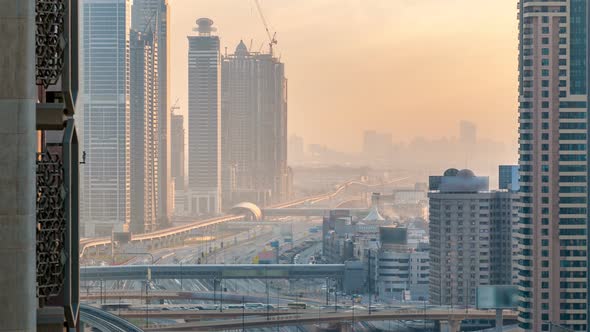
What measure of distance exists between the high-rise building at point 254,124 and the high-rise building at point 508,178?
23642 mm

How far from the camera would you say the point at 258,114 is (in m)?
47.0

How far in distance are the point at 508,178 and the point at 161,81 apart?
18916 mm

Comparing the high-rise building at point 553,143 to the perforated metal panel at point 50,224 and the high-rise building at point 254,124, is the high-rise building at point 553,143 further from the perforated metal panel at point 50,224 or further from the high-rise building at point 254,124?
the high-rise building at point 254,124

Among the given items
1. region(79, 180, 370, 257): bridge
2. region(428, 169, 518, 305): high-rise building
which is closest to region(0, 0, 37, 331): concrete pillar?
region(428, 169, 518, 305): high-rise building

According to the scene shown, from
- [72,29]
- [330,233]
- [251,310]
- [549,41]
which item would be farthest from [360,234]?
[72,29]

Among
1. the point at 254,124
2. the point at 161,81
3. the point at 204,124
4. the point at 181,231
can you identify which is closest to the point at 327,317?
the point at 181,231

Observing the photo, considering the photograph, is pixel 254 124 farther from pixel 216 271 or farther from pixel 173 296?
pixel 173 296

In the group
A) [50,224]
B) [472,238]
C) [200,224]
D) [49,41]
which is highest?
[49,41]

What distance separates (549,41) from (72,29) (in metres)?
12.1

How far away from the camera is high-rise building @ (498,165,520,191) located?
20.9 m

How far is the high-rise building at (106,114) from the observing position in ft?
116

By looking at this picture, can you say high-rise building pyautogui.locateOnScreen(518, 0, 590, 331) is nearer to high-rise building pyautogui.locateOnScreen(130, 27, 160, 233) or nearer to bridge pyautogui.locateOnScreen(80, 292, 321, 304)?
bridge pyautogui.locateOnScreen(80, 292, 321, 304)

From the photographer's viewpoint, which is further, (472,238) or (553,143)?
(472,238)

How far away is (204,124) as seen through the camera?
1759 inches
